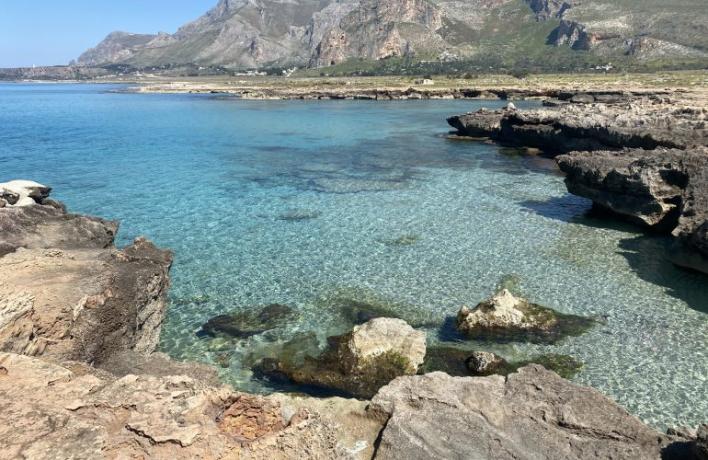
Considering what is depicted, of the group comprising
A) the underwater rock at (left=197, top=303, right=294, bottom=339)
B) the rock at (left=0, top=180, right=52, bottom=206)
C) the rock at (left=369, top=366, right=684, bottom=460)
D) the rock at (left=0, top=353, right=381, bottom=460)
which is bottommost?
the underwater rock at (left=197, top=303, right=294, bottom=339)

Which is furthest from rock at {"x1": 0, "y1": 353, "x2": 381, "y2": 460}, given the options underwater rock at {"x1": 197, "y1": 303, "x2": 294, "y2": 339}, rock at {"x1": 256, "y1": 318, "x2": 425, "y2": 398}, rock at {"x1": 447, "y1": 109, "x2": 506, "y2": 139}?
rock at {"x1": 447, "y1": 109, "x2": 506, "y2": 139}

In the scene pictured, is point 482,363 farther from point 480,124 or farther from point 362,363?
point 480,124

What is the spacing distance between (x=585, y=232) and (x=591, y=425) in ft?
52.2

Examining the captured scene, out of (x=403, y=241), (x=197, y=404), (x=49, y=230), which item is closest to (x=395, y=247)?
(x=403, y=241)

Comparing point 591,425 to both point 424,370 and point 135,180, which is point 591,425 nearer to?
point 424,370

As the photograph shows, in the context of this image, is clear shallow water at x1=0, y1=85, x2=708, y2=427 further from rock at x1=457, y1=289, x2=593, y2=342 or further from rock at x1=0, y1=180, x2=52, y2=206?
rock at x1=0, y1=180, x2=52, y2=206

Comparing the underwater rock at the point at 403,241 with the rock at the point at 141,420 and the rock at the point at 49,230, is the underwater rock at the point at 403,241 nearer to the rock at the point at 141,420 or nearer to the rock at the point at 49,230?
the rock at the point at 49,230

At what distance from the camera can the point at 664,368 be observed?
11680 mm

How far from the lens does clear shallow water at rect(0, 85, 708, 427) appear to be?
1267cm

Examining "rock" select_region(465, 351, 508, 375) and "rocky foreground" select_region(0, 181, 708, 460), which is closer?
"rocky foreground" select_region(0, 181, 708, 460)

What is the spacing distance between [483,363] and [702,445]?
5543mm

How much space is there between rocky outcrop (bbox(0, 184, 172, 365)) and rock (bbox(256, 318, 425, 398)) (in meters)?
3.14

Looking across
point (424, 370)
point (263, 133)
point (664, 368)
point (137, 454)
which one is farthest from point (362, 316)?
point (263, 133)

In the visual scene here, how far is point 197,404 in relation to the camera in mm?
5715
